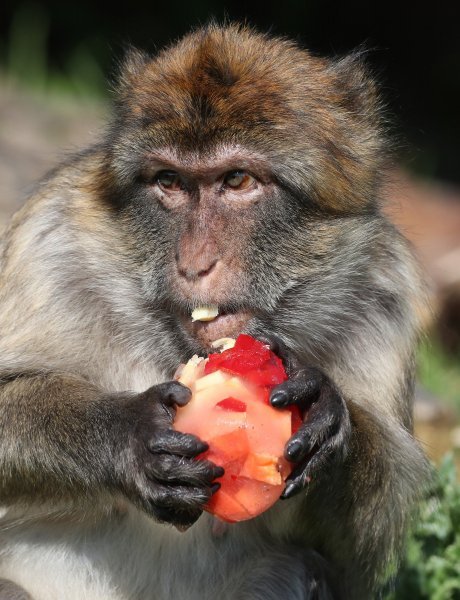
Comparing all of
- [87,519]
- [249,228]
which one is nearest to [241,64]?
[249,228]

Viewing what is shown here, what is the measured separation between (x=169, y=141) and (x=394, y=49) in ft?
47.1

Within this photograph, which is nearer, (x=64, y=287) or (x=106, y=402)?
(x=106, y=402)

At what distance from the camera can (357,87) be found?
5246 mm

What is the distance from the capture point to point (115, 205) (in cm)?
494

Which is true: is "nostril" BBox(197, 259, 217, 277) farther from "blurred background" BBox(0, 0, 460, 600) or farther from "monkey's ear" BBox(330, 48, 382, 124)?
"blurred background" BBox(0, 0, 460, 600)

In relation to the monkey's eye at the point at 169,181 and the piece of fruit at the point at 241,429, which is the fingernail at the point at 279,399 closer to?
the piece of fruit at the point at 241,429

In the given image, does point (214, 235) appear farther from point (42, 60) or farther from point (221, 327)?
point (42, 60)

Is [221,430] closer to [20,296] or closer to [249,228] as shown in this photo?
[249,228]

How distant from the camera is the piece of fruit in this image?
4.00m

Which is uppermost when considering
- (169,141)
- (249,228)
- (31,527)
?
(169,141)

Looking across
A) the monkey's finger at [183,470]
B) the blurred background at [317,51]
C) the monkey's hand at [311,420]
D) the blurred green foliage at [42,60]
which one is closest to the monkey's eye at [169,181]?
the monkey's hand at [311,420]

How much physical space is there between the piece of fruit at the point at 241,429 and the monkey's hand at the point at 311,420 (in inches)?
1.8

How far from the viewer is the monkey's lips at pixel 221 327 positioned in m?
4.45

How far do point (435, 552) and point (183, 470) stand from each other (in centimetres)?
230
